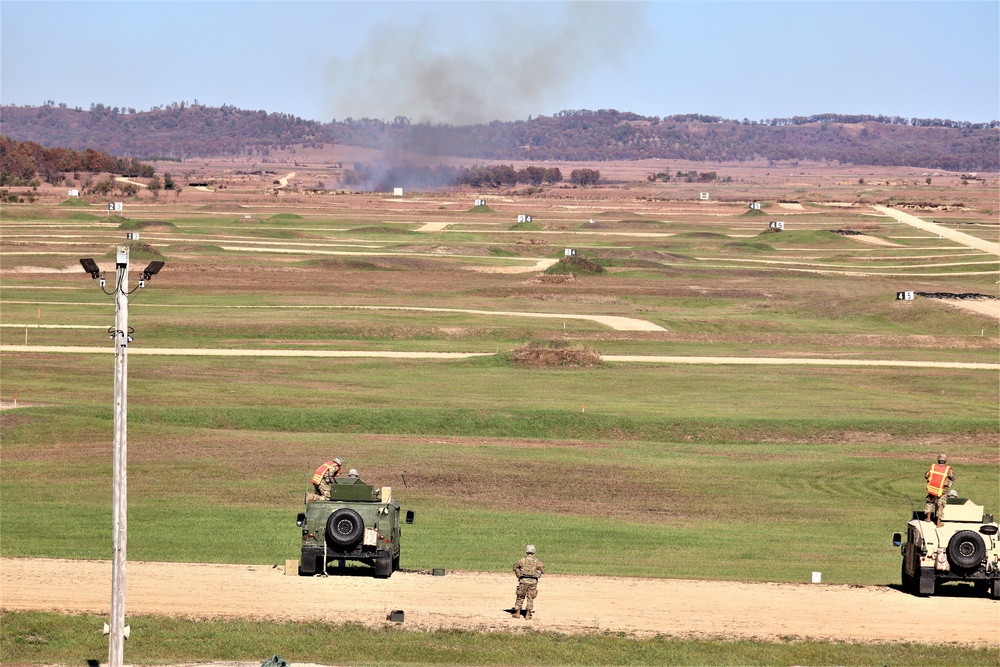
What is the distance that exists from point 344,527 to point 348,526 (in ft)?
0.26

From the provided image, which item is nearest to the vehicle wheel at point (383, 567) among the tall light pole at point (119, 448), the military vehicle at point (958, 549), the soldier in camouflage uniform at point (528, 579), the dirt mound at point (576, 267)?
the soldier in camouflage uniform at point (528, 579)

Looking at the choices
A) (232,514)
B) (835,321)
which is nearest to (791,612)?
(232,514)

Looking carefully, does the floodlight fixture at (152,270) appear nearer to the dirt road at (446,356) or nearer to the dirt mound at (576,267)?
the dirt road at (446,356)

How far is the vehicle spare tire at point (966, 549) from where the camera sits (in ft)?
87.6

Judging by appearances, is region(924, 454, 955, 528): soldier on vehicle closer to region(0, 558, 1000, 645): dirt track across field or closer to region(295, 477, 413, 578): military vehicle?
region(0, 558, 1000, 645): dirt track across field

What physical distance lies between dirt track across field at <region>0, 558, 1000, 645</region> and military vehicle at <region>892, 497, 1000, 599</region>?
57 centimetres

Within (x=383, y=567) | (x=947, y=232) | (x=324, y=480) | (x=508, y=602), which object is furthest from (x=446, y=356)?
(x=947, y=232)

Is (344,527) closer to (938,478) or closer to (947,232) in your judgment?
(938,478)

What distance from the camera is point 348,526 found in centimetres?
2695

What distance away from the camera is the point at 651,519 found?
119ft

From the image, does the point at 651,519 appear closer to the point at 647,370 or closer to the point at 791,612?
the point at 791,612

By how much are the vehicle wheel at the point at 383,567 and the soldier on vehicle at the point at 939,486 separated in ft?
35.1

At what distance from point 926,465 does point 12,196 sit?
492 ft

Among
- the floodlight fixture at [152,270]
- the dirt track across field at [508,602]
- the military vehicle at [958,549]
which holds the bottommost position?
the dirt track across field at [508,602]
